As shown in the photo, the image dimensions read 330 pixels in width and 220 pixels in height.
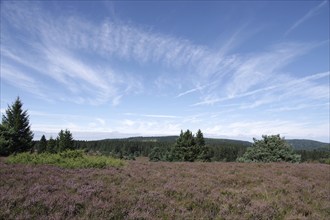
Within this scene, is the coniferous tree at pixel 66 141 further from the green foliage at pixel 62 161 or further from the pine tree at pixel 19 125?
the green foliage at pixel 62 161

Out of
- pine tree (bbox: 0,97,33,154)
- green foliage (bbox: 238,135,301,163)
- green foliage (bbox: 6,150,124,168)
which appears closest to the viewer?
green foliage (bbox: 6,150,124,168)

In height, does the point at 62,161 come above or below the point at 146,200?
above

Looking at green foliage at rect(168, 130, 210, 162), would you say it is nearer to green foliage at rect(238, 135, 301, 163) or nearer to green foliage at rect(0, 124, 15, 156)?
green foliage at rect(238, 135, 301, 163)

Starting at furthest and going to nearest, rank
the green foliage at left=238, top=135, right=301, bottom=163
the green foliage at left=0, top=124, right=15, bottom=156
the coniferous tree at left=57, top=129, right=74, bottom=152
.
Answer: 1. the coniferous tree at left=57, top=129, right=74, bottom=152
2. the green foliage at left=0, top=124, right=15, bottom=156
3. the green foliage at left=238, top=135, right=301, bottom=163

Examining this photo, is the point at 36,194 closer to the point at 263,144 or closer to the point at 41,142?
the point at 263,144

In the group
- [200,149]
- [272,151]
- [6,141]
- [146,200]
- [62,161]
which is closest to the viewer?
[146,200]

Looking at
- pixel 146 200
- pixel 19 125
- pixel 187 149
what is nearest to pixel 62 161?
pixel 146 200

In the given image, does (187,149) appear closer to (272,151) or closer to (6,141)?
(272,151)

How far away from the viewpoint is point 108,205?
712cm

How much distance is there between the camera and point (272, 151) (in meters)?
32.6

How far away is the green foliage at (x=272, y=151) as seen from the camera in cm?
3200

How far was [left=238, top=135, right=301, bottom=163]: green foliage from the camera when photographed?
105ft

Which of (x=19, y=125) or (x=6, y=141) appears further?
(x=19, y=125)

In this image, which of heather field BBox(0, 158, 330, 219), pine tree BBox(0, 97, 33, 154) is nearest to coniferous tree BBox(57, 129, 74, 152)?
pine tree BBox(0, 97, 33, 154)
